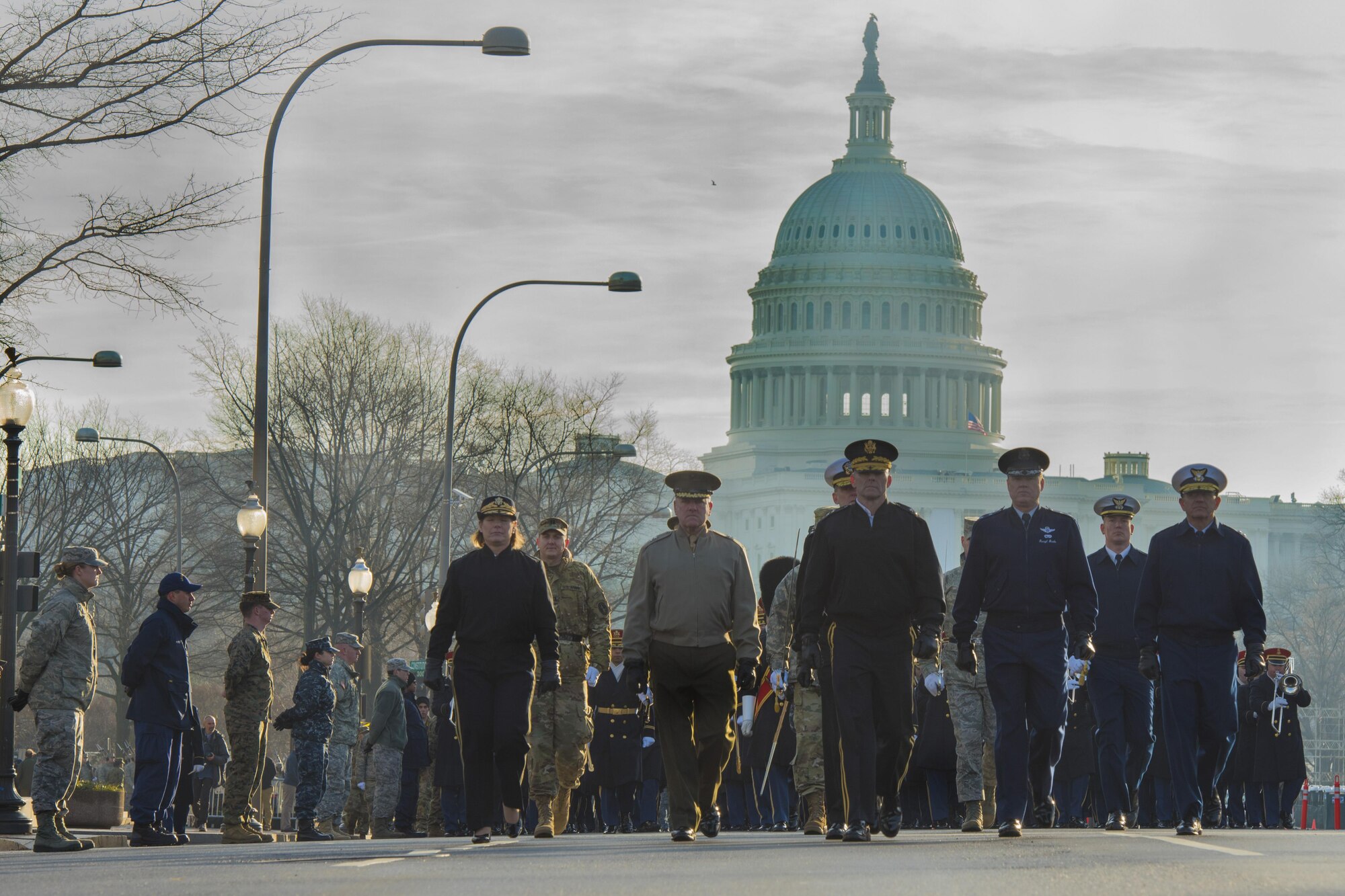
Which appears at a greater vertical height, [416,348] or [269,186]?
[416,348]

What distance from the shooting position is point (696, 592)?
557 inches

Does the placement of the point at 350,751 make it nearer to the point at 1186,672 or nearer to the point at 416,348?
the point at 1186,672

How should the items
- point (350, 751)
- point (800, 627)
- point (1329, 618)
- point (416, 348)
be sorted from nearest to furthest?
point (800, 627)
point (350, 751)
point (416, 348)
point (1329, 618)

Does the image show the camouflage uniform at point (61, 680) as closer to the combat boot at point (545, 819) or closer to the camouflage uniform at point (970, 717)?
the combat boot at point (545, 819)

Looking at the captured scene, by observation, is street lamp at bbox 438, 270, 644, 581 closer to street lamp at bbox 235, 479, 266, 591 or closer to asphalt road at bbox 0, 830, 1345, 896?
street lamp at bbox 235, 479, 266, 591

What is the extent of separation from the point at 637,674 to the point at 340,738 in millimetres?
7965

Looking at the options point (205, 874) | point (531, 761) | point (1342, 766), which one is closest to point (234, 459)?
point (1342, 766)

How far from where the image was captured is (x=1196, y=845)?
12953 mm

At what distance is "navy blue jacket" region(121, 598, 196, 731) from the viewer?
1639 centimetres

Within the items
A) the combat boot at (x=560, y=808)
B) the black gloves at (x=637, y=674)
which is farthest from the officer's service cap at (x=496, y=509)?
the combat boot at (x=560, y=808)

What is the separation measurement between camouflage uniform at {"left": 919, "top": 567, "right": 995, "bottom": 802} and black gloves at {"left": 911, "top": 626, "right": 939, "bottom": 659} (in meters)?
2.75

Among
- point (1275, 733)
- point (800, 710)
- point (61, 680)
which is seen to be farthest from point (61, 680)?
point (1275, 733)

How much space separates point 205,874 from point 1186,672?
610 centimetres

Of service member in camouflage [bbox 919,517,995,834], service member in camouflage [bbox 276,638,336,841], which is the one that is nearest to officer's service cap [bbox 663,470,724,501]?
service member in camouflage [bbox 919,517,995,834]
